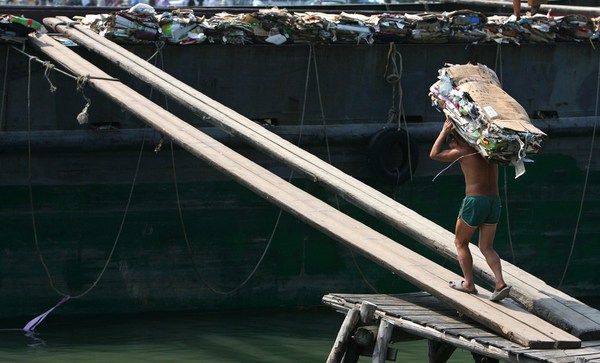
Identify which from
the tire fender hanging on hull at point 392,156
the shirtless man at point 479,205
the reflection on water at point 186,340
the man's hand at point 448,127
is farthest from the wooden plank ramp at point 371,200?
the tire fender hanging on hull at point 392,156

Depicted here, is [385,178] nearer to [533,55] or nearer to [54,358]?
[533,55]

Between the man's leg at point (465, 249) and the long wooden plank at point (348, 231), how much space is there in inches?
4.5

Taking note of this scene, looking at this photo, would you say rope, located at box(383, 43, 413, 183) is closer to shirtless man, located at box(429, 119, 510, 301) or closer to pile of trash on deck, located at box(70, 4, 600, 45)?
pile of trash on deck, located at box(70, 4, 600, 45)

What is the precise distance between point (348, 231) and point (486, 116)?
1307 mm

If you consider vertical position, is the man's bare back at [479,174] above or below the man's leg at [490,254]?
above

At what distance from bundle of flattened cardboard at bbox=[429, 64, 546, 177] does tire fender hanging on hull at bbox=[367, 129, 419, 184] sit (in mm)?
4506

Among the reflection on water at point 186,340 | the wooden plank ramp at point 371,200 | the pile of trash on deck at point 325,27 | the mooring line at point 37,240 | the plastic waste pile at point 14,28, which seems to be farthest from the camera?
the pile of trash on deck at point 325,27

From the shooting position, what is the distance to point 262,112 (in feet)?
39.9

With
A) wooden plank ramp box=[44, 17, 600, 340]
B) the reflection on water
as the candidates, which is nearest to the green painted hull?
the reflection on water

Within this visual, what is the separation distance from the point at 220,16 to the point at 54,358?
398cm

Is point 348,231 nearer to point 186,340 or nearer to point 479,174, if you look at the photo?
point 479,174

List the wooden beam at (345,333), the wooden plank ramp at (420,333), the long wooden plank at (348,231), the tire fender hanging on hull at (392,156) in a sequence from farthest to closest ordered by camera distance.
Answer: the tire fender hanging on hull at (392,156) < the wooden beam at (345,333) < the long wooden plank at (348,231) < the wooden plank ramp at (420,333)

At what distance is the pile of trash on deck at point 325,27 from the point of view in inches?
460

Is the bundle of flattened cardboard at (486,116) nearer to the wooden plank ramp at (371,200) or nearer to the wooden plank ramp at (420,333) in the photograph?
the wooden plank ramp at (371,200)
